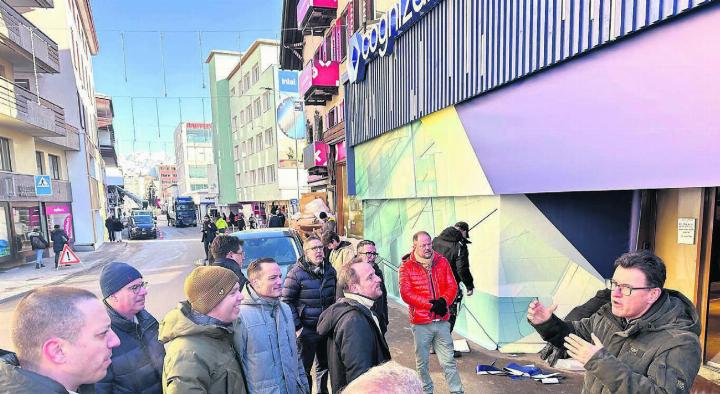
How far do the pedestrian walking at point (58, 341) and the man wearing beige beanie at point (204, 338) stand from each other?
41 cm

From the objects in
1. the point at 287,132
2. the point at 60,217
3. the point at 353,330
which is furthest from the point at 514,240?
the point at 287,132

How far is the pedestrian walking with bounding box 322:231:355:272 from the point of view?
472 cm

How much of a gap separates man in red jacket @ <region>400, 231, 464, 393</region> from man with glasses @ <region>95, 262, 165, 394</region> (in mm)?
2404

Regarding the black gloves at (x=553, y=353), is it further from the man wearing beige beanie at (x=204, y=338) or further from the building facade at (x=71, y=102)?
the building facade at (x=71, y=102)

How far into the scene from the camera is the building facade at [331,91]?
12883mm

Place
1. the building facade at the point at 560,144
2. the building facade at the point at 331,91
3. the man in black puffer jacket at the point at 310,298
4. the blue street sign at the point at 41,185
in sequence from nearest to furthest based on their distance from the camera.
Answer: the building facade at the point at 560,144 < the man in black puffer jacket at the point at 310,298 < the building facade at the point at 331,91 < the blue street sign at the point at 41,185

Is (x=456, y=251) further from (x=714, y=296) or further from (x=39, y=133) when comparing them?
(x=39, y=133)

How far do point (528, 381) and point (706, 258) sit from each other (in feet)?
8.25

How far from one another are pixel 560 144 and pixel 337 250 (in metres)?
3.24

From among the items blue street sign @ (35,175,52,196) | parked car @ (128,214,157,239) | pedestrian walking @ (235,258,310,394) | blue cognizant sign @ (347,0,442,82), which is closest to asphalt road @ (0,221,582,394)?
pedestrian walking @ (235,258,310,394)

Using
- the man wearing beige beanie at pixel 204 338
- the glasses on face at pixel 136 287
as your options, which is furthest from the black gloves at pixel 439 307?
the glasses on face at pixel 136 287

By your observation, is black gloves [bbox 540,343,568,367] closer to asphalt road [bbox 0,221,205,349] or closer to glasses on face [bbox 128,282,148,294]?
glasses on face [bbox 128,282,148,294]

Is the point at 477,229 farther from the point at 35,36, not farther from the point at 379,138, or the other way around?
the point at 35,36

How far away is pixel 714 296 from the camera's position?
4105mm
